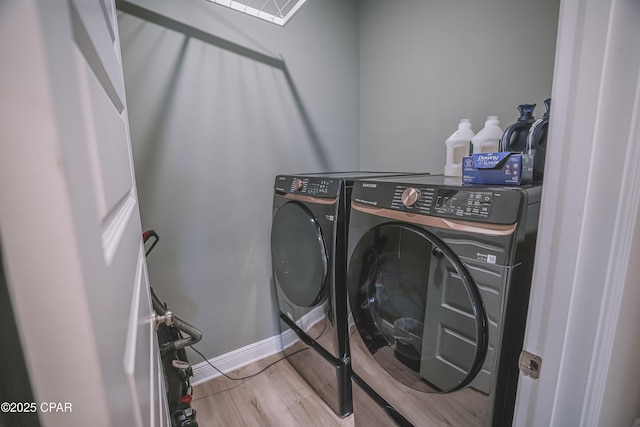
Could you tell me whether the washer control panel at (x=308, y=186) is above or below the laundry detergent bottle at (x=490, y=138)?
below

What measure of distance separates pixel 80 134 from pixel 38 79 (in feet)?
0.29

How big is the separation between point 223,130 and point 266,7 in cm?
80

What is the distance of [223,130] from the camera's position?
5.31 feet

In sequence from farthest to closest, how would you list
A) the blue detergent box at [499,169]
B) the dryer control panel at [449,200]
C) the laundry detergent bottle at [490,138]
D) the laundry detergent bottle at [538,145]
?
the laundry detergent bottle at [490,138], the laundry detergent bottle at [538,145], the blue detergent box at [499,169], the dryer control panel at [449,200]

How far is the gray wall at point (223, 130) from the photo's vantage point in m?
1.42

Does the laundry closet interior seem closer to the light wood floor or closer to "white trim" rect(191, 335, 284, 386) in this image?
"white trim" rect(191, 335, 284, 386)

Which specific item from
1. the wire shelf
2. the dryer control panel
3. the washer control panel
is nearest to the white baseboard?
the washer control panel

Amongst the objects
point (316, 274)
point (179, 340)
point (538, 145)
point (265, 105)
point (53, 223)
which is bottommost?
point (179, 340)

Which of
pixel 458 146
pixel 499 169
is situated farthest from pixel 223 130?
pixel 499 169

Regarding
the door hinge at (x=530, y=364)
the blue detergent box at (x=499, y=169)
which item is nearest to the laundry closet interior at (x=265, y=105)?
the blue detergent box at (x=499, y=169)

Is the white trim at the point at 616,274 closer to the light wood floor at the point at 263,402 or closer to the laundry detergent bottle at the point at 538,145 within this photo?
the laundry detergent bottle at the point at 538,145

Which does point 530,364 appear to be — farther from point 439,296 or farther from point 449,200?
point 449,200

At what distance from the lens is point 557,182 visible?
47 centimetres

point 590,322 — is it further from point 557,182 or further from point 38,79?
point 38,79
